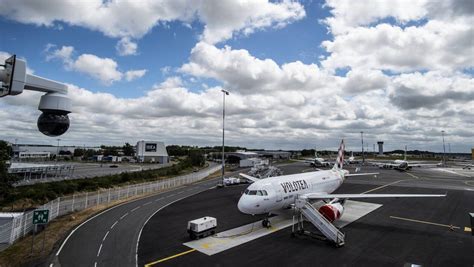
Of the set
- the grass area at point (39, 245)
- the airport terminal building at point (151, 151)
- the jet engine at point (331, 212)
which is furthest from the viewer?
the airport terminal building at point (151, 151)

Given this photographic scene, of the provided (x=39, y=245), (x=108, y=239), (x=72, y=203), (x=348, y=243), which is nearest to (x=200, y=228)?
(x=108, y=239)

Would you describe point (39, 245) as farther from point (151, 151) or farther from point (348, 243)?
point (151, 151)

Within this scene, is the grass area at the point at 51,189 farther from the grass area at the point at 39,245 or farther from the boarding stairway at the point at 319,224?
the boarding stairway at the point at 319,224

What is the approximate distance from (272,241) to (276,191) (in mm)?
5576

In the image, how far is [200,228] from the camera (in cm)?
2683

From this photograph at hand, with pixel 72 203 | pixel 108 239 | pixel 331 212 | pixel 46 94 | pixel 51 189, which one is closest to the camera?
pixel 46 94

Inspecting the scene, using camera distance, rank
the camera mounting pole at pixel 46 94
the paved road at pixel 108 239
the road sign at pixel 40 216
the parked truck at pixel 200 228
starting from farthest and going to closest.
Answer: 1. the parked truck at pixel 200 228
2. the road sign at pixel 40 216
3. the paved road at pixel 108 239
4. the camera mounting pole at pixel 46 94

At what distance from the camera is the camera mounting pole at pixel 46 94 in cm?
610

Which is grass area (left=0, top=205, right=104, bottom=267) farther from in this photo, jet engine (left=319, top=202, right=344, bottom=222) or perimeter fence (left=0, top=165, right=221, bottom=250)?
jet engine (left=319, top=202, right=344, bottom=222)

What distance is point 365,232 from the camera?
2900 centimetres

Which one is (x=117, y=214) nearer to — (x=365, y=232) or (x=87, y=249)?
(x=87, y=249)

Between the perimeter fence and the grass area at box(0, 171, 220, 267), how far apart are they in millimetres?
1055

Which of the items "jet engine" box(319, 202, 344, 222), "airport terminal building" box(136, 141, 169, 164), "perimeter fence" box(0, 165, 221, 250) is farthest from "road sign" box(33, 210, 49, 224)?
"airport terminal building" box(136, 141, 169, 164)

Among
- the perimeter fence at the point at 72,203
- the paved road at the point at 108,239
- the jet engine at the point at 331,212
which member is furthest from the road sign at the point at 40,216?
the jet engine at the point at 331,212
